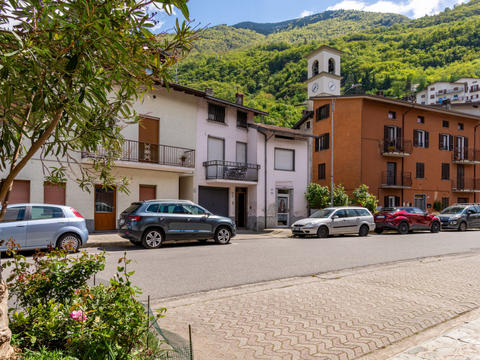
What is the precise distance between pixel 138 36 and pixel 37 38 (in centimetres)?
65

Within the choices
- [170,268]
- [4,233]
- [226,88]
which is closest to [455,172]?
[226,88]

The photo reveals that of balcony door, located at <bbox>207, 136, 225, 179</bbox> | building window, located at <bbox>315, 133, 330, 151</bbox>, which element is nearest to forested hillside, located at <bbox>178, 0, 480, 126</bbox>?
building window, located at <bbox>315, 133, 330, 151</bbox>

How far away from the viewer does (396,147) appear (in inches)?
1307

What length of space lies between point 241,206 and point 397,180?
16.8 meters

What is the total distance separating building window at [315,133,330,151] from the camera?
34.0 m

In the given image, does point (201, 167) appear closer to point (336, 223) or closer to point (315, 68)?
point (336, 223)

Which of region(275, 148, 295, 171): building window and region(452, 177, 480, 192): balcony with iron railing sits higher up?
region(275, 148, 295, 171): building window

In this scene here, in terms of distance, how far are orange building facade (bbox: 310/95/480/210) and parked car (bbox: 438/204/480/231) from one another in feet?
21.0

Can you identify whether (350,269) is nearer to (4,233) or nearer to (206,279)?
(206,279)

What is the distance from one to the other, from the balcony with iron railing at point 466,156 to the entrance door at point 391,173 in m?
8.07

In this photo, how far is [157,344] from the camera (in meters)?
3.21

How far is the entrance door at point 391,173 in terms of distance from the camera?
33.3m

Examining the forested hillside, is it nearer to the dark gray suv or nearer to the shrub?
the shrub

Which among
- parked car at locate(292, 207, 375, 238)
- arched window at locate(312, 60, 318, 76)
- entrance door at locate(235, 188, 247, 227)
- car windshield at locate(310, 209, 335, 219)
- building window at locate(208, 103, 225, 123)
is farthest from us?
arched window at locate(312, 60, 318, 76)
